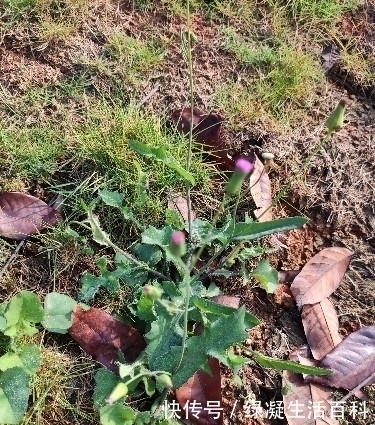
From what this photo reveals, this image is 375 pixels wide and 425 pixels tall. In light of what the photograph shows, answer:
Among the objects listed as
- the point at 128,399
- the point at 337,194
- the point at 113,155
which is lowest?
the point at 128,399

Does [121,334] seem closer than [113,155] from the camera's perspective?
Yes

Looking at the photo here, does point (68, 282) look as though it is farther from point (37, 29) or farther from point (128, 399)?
point (37, 29)

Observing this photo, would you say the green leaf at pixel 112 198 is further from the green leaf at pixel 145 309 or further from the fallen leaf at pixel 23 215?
the green leaf at pixel 145 309

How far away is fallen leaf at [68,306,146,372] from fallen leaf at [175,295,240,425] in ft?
0.52

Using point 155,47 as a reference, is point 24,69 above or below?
below

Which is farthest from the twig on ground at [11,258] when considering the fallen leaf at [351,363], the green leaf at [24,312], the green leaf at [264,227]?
the fallen leaf at [351,363]

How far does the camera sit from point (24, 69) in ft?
6.56

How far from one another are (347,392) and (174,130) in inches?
35.7

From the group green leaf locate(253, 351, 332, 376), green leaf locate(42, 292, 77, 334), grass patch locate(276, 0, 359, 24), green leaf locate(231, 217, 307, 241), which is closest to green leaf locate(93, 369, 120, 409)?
green leaf locate(42, 292, 77, 334)

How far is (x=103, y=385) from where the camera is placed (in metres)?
1.60

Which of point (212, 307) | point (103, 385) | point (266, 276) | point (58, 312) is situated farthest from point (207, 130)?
point (103, 385)

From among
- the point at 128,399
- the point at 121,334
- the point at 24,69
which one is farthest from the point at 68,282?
the point at 24,69

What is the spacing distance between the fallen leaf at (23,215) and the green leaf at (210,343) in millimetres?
540

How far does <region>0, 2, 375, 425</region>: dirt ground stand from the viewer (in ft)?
5.82
